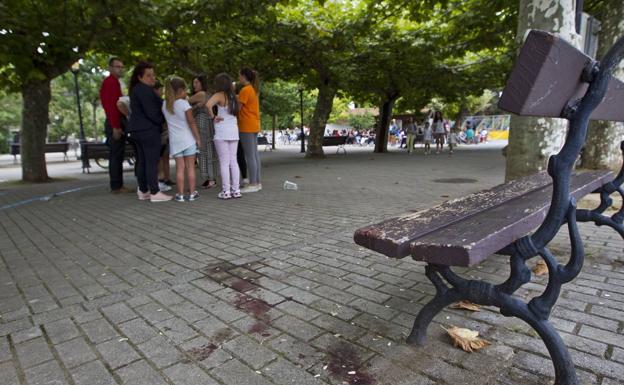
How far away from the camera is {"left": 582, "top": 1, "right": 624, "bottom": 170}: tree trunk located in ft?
22.6

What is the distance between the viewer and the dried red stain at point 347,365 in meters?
1.81

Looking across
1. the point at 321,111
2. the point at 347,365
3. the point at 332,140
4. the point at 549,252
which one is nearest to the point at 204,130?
the point at 347,365

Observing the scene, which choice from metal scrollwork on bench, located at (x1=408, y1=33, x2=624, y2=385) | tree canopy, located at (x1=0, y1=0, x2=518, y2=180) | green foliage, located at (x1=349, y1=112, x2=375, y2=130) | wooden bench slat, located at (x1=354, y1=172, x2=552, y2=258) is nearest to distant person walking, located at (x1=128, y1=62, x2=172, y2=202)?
tree canopy, located at (x1=0, y1=0, x2=518, y2=180)

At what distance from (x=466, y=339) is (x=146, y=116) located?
573 centimetres

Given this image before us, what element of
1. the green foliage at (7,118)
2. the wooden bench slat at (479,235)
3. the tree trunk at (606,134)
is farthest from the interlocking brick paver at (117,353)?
the green foliage at (7,118)

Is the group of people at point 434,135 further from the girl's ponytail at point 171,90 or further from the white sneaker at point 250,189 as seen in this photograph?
the girl's ponytail at point 171,90

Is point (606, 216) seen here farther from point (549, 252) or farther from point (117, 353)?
point (117, 353)

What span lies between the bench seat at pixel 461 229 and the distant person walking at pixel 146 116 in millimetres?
5180

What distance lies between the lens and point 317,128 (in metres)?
16.3

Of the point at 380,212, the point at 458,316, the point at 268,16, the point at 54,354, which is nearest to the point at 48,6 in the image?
the point at 268,16

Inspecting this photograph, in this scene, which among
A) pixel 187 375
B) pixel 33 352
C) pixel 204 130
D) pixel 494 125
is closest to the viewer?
pixel 187 375

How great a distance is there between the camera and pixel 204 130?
25.4ft

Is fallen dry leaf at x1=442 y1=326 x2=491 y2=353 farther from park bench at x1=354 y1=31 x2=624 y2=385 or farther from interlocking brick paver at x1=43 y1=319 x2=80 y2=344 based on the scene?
interlocking brick paver at x1=43 y1=319 x2=80 y2=344

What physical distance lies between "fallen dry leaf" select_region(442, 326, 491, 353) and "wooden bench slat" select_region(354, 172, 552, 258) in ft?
1.96
